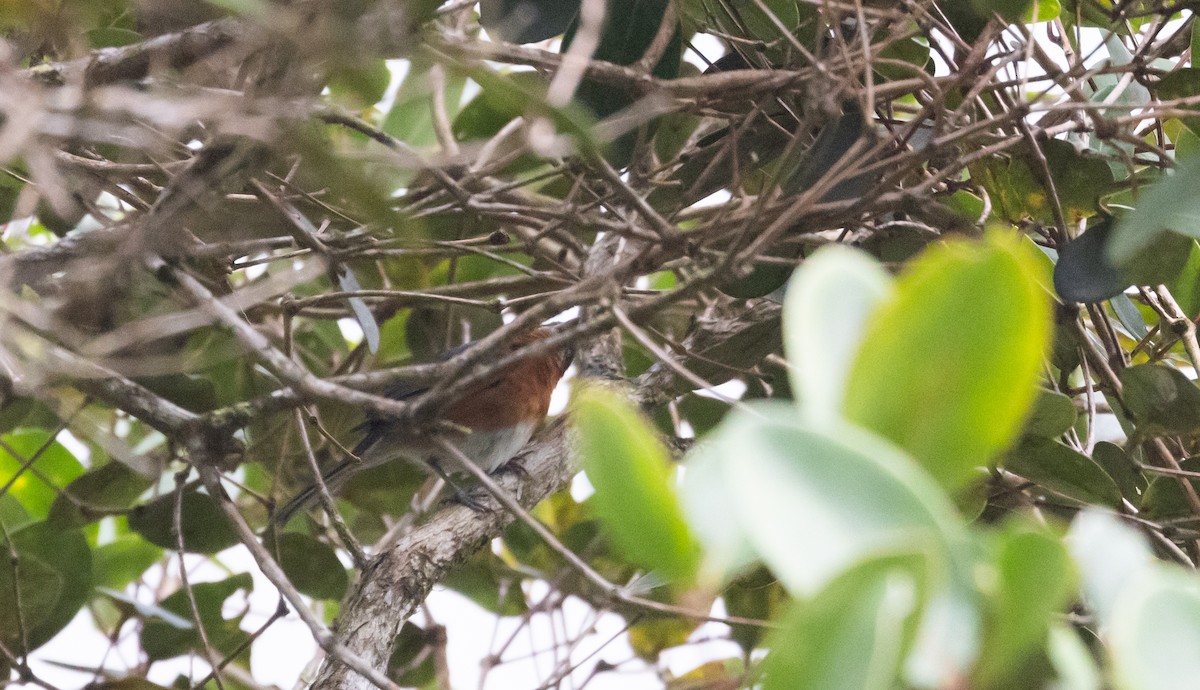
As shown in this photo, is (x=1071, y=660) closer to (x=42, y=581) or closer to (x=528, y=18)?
(x=528, y=18)

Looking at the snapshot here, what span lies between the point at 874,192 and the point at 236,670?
2.13 m

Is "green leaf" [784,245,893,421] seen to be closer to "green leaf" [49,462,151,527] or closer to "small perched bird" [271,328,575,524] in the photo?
"green leaf" [49,462,151,527]

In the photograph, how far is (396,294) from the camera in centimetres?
185

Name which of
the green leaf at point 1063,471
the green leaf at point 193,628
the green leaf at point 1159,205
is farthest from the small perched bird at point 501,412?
the green leaf at point 1159,205

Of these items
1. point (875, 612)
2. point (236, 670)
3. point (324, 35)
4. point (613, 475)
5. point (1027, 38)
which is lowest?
point (236, 670)

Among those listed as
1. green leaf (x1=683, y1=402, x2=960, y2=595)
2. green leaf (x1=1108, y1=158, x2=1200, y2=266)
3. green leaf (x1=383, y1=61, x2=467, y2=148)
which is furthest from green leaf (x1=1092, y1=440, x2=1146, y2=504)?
green leaf (x1=383, y1=61, x2=467, y2=148)

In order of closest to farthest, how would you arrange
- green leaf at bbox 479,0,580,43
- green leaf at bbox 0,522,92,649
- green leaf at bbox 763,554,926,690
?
green leaf at bbox 763,554,926,690
green leaf at bbox 479,0,580,43
green leaf at bbox 0,522,92,649

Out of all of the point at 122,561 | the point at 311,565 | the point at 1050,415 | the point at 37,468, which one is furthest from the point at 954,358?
the point at 37,468

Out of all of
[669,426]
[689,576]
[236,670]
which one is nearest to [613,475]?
[689,576]

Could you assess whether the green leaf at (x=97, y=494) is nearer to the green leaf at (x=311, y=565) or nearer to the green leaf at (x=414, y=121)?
the green leaf at (x=311, y=565)

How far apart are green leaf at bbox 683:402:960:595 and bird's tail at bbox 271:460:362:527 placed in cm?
231

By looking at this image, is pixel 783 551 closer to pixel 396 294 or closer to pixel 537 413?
pixel 396 294

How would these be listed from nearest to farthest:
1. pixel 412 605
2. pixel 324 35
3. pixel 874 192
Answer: pixel 324 35 < pixel 874 192 < pixel 412 605

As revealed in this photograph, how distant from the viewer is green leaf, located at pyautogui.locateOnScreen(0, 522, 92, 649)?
214cm
